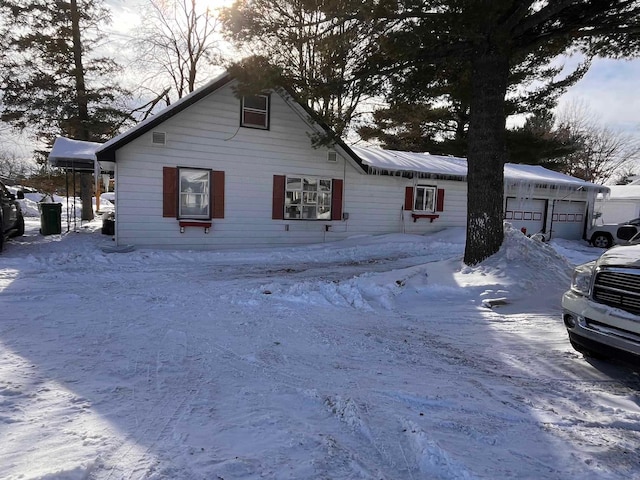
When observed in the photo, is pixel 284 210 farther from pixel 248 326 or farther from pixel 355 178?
pixel 248 326

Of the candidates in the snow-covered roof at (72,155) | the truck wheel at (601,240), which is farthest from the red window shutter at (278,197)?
the truck wheel at (601,240)

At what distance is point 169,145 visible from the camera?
11008mm

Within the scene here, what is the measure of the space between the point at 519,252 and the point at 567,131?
37475 mm

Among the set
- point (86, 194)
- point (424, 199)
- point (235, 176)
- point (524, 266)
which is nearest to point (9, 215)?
point (235, 176)

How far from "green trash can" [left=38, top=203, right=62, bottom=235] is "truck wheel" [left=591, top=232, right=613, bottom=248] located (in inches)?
871

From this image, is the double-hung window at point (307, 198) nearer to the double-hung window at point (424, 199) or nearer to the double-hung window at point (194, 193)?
the double-hung window at point (194, 193)

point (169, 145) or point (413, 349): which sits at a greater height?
point (169, 145)

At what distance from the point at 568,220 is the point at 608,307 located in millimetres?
18930

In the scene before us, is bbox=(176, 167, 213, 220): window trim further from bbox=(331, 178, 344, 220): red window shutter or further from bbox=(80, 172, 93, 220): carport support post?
bbox=(80, 172, 93, 220): carport support post

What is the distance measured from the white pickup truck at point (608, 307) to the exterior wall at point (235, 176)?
955 centimetres

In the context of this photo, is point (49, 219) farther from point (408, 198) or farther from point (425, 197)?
point (425, 197)

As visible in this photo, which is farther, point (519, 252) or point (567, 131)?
point (567, 131)

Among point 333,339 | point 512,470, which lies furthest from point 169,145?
point 512,470

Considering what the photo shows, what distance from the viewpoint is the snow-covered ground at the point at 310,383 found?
2398 mm
